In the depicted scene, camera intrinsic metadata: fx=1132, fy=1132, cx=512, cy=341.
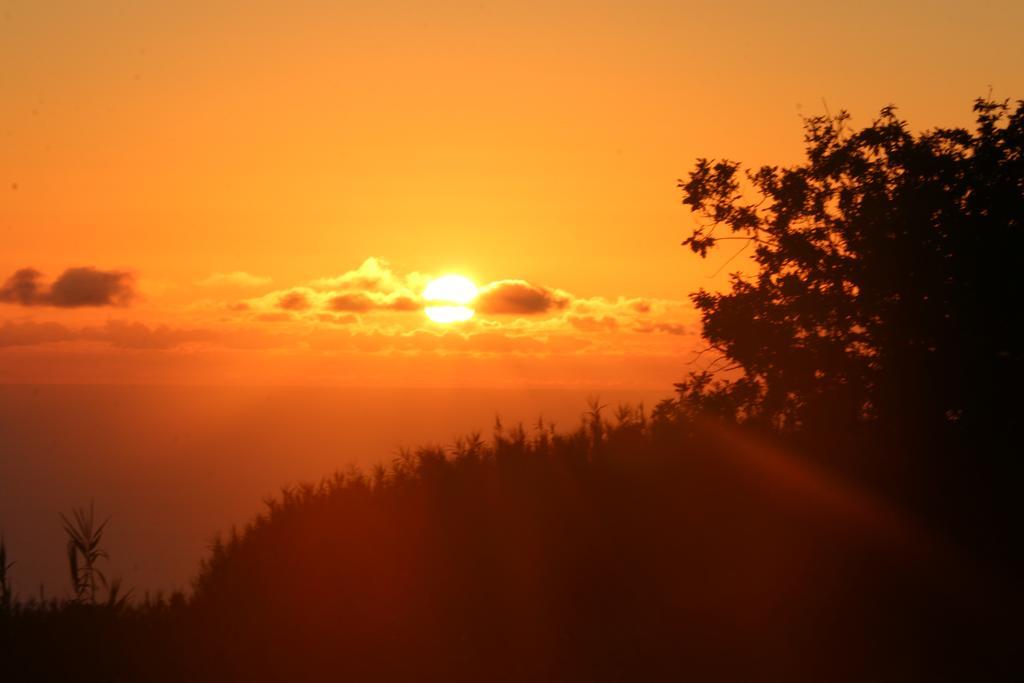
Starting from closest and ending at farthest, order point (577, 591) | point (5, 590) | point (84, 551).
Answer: point (577, 591) < point (5, 590) < point (84, 551)

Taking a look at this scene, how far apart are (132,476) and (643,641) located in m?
151

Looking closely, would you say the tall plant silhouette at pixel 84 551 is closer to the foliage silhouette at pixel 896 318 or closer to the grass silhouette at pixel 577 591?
the grass silhouette at pixel 577 591

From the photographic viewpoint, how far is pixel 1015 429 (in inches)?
490

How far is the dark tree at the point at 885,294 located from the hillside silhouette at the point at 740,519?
1.2 inches

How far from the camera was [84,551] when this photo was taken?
11812mm

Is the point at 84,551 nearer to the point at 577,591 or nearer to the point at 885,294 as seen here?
the point at 577,591

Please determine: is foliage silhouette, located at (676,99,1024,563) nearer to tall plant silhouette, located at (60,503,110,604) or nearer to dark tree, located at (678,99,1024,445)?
dark tree, located at (678,99,1024,445)

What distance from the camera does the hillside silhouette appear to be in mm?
9438

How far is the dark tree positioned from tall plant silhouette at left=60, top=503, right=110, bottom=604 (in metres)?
7.46

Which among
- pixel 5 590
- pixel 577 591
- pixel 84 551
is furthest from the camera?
pixel 84 551

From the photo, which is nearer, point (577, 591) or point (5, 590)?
point (577, 591)

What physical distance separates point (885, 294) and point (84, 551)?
948cm

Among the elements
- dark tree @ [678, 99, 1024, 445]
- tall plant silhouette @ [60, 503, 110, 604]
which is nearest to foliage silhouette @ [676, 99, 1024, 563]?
dark tree @ [678, 99, 1024, 445]

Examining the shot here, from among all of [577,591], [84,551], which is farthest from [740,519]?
[84,551]
